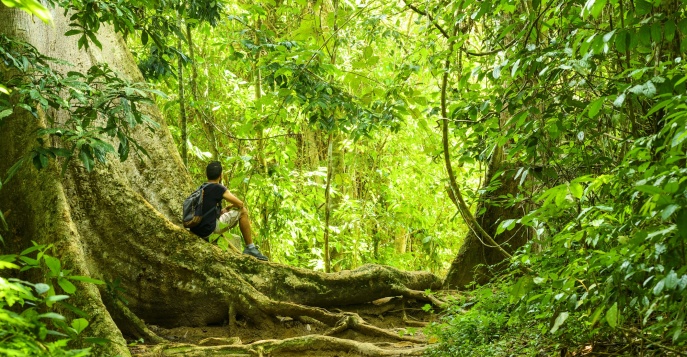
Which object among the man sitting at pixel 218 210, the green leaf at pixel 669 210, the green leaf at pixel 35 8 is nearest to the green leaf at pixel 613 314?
the green leaf at pixel 669 210

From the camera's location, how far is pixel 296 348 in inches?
229

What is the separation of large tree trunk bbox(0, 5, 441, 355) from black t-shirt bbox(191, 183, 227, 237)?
0.93 ft

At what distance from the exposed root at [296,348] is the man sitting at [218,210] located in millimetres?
1580

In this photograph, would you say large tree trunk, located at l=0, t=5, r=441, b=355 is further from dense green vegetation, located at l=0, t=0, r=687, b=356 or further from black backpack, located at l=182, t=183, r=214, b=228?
dense green vegetation, located at l=0, t=0, r=687, b=356

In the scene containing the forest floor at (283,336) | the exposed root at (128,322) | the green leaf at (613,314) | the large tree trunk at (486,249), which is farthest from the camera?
the large tree trunk at (486,249)

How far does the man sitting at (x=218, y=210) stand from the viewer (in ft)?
22.8

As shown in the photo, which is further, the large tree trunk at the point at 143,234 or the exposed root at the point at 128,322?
the exposed root at the point at 128,322

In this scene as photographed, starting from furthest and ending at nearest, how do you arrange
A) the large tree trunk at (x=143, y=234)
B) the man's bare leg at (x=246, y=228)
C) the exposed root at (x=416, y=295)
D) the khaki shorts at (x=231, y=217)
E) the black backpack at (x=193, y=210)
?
1. the exposed root at (x=416, y=295)
2. the man's bare leg at (x=246, y=228)
3. the khaki shorts at (x=231, y=217)
4. the black backpack at (x=193, y=210)
5. the large tree trunk at (x=143, y=234)

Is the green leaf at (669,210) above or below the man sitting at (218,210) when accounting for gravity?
above

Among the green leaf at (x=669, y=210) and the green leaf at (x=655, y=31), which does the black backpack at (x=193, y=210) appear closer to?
the green leaf at (x=655, y=31)

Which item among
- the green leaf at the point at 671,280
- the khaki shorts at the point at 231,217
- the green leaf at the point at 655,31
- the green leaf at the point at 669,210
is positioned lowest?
the khaki shorts at the point at 231,217

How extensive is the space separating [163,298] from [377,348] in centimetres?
204

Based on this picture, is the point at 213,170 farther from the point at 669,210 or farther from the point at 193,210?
the point at 669,210

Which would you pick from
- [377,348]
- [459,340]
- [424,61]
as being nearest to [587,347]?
[459,340]
